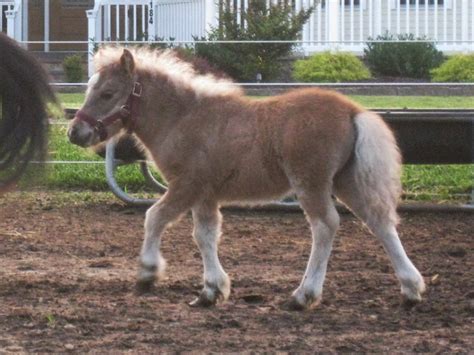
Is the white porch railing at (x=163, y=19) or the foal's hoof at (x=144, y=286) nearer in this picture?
the foal's hoof at (x=144, y=286)

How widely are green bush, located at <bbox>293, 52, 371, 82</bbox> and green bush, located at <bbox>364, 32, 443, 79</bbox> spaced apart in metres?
0.35

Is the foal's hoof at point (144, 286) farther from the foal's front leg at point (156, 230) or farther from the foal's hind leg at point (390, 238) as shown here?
the foal's hind leg at point (390, 238)

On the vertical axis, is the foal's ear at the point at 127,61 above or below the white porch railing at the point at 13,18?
below

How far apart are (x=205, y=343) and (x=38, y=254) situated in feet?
10.7

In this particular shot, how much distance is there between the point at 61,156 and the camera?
14.1 m

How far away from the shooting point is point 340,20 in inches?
892

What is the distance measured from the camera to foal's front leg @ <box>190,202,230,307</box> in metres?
7.05

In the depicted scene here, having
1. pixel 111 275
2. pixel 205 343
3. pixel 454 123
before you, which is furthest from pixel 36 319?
pixel 454 123

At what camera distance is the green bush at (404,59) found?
2009cm

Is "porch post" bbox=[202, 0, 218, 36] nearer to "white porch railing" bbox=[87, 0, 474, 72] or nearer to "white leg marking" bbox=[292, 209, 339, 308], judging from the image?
"white porch railing" bbox=[87, 0, 474, 72]

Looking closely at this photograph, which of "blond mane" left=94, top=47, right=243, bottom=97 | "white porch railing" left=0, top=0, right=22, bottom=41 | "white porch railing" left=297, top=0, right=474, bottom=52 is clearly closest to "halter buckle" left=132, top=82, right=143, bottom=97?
"blond mane" left=94, top=47, right=243, bottom=97

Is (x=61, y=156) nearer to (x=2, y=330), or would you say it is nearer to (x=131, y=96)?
(x=131, y=96)

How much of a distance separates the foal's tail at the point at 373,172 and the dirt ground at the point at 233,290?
522mm

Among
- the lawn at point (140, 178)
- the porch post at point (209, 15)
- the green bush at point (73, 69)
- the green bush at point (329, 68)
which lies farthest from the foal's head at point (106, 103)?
the porch post at point (209, 15)
